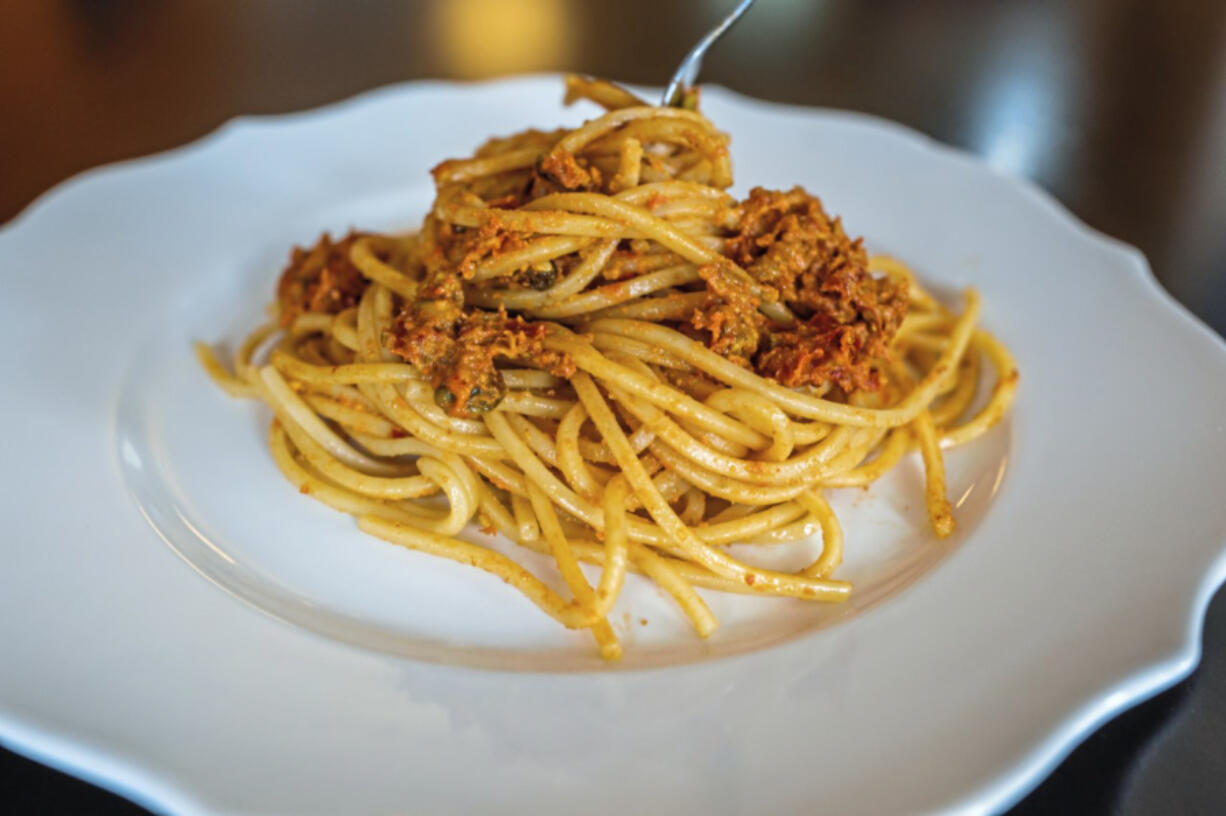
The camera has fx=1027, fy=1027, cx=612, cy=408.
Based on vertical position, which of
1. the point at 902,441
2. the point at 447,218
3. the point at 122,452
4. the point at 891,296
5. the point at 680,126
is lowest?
the point at 902,441

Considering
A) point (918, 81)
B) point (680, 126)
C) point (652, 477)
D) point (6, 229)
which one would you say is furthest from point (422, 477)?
point (918, 81)

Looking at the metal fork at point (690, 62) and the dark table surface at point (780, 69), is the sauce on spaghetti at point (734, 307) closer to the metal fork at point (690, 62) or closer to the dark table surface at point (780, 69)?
the metal fork at point (690, 62)

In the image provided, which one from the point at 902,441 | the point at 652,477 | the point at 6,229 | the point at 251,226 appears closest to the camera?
the point at 652,477

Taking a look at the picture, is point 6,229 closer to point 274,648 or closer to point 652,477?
point 274,648

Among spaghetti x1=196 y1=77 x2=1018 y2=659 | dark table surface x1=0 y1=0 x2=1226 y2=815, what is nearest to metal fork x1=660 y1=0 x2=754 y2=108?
spaghetti x1=196 y1=77 x2=1018 y2=659

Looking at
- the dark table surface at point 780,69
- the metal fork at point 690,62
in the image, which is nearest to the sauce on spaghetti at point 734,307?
the metal fork at point 690,62

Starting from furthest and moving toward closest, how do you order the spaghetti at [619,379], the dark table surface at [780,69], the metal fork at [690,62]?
the dark table surface at [780,69] → the metal fork at [690,62] → the spaghetti at [619,379]

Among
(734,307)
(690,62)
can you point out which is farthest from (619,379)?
(690,62)

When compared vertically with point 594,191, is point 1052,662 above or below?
below
